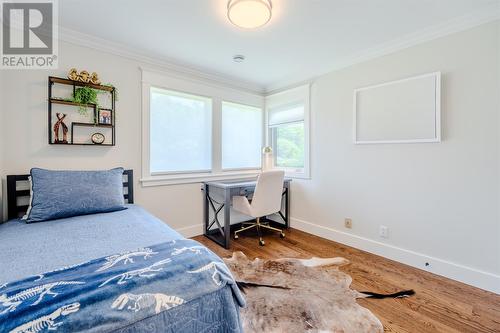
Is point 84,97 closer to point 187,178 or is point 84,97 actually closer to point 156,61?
point 156,61

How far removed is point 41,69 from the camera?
2.16 metres

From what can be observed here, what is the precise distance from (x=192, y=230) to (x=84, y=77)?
216 centimetres

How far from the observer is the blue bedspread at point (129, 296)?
74cm

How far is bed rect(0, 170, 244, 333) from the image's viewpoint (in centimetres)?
76

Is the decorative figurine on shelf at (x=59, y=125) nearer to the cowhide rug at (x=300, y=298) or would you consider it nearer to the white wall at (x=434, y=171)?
the cowhide rug at (x=300, y=298)

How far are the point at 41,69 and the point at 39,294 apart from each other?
89.1 inches

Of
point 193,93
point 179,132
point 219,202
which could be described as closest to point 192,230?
point 219,202

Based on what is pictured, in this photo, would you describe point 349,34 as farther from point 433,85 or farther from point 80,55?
point 80,55

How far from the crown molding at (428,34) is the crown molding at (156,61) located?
1318 mm

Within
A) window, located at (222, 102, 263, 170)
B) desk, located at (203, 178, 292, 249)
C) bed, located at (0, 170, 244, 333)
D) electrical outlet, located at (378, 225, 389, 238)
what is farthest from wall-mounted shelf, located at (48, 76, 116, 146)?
electrical outlet, located at (378, 225, 389, 238)

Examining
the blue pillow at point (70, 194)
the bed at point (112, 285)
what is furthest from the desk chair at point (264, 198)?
the bed at point (112, 285)

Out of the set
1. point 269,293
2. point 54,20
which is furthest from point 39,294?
point 54,20

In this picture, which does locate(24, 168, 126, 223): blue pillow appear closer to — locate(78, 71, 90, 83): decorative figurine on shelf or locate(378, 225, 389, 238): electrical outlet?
locate(78, 71, 90, 83): decorative figurine on shelf

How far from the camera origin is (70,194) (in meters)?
1.89
